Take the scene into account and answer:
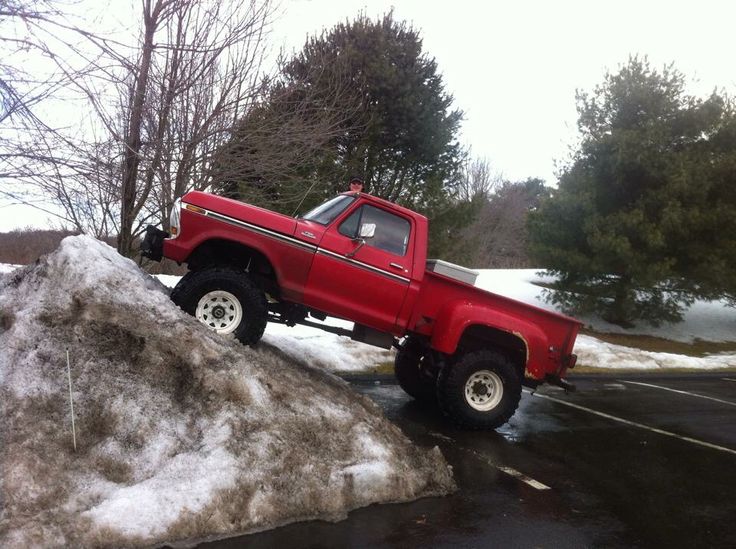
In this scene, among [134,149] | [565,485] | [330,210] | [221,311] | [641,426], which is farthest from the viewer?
[134,149]

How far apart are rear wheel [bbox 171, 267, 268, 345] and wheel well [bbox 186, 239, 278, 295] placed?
0.31 m

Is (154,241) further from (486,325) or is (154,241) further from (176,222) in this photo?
(486,325)

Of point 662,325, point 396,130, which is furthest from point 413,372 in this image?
point 662,325

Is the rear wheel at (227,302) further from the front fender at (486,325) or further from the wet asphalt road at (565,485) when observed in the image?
the wet asphalt road at (565,485)

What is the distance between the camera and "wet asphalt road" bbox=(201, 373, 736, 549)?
4.14 metres

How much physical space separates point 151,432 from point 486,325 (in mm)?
3849

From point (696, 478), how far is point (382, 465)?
336cm

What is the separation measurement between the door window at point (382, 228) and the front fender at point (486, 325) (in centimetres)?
89

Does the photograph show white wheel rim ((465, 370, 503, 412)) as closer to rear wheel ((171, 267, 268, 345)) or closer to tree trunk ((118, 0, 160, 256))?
rear wheel ((171, 267, 268, 345))

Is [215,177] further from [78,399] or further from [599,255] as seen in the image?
[599,255]

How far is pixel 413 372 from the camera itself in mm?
8445

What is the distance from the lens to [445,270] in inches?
277

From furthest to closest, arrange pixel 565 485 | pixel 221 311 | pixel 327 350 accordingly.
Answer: pixel 327 350, pixel 221 311, pixel 565 485

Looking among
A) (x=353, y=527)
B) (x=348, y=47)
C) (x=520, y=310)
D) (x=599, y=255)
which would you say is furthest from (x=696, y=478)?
(x=348, y=47)
